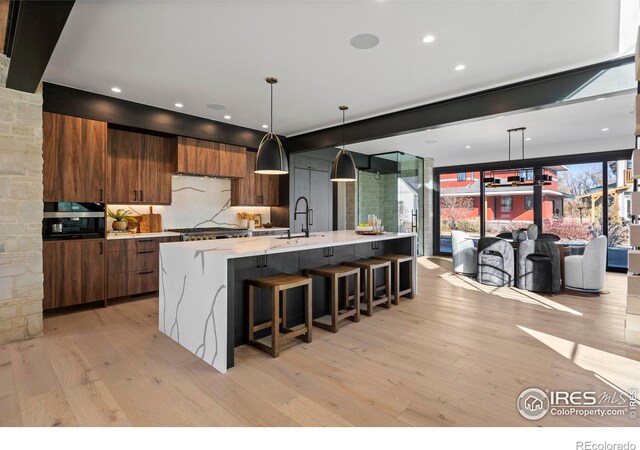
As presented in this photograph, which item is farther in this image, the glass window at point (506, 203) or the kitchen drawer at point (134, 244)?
the glass window at point (506, 203)

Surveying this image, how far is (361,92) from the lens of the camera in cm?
409

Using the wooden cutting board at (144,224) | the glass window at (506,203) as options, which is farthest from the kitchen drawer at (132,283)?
the glass window at (506,203)

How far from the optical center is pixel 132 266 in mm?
4469

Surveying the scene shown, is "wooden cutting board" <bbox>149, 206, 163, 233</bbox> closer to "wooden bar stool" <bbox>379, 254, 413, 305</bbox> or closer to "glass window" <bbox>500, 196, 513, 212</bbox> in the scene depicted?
"wooden bar stool" <bbox>379, 254, 413, 305</bbox>

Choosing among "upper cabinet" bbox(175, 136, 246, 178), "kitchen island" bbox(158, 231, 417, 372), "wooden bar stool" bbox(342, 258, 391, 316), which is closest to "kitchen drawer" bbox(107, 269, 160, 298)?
"kitchen island" bbox(158, 231, 417, 372)

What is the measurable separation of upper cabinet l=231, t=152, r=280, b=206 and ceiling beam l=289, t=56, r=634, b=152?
4.90 ft

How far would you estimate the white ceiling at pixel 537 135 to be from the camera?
4680 mm

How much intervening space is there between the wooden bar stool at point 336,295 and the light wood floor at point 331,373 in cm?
13

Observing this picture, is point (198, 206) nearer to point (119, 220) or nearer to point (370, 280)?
point (119, 220)

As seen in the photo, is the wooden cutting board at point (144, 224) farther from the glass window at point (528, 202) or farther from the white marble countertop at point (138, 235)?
the glass window at point (528, 202)
